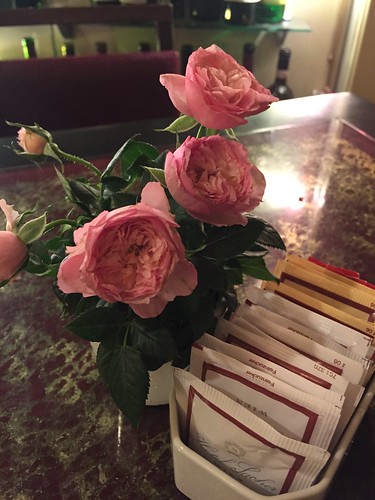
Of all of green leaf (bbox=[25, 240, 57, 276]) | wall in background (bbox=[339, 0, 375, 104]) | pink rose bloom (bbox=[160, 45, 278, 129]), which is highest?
pink rose bloom (bbox=[160, 45, 278, 129])

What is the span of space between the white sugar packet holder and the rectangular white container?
0.7 inches

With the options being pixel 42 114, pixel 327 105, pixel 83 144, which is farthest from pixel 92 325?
pixel 327 105

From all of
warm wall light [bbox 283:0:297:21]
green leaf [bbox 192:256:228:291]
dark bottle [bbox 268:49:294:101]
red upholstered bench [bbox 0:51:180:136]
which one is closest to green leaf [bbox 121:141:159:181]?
green leaf [bbox 192:256:228:291]

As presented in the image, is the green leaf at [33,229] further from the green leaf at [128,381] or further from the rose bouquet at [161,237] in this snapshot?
the green leaf at [128,381]

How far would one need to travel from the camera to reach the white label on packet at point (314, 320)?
44 centimetres

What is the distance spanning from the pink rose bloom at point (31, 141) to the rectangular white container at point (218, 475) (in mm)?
260

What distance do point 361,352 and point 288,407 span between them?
0.31 feet

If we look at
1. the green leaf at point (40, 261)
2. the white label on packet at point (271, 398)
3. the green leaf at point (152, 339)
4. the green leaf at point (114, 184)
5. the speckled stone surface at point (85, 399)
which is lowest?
the speckled stone surface at point (85, 399)

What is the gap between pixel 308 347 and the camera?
1.41 ft

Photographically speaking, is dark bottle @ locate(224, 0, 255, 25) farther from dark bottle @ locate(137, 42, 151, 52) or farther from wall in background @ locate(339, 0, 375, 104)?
wall in background @ locate(339, 0, 375, 104)

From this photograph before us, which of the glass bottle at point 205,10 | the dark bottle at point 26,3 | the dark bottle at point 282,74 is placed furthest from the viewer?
the glass bottle at point 205,10

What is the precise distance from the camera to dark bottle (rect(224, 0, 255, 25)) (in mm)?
1869

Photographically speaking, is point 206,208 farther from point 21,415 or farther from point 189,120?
point 21,415

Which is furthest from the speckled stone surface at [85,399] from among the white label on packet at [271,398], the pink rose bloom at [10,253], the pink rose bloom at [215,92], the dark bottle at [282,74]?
the dark bottle at [282,74]
